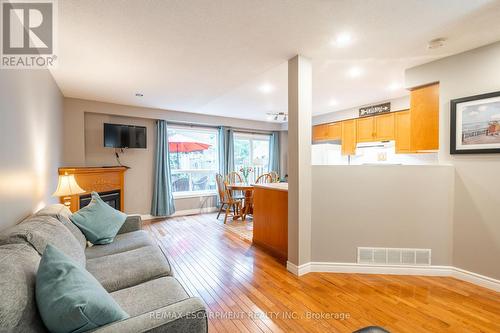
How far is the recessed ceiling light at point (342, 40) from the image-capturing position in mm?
2092

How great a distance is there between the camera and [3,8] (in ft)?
5.20

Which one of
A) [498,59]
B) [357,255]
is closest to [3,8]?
[357,255]

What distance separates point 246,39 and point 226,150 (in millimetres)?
3920

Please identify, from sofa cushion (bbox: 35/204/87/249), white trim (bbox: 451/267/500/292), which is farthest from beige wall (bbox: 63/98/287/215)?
white trim (bbox: 451/267/500/292)

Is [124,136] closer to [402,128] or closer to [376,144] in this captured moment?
[376,144]

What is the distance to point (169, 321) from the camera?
945mm

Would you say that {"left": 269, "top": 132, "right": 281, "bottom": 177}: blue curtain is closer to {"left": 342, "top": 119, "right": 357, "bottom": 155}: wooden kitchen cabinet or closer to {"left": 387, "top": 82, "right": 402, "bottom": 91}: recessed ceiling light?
{"left": 342, "top": 119, "right": 357, "bottom": 155}: wooden kitchen cabinet

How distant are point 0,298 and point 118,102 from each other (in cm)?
433

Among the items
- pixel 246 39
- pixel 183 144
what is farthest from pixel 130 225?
pixel 183 144

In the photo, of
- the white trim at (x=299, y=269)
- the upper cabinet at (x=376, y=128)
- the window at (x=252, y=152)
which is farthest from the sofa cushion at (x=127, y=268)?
the window at (x=252, y=152)

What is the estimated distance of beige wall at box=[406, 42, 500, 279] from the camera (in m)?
2.21

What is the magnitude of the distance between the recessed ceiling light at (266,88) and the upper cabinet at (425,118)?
190cm

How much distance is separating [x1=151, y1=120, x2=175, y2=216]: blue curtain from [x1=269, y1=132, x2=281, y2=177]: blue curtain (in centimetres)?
303

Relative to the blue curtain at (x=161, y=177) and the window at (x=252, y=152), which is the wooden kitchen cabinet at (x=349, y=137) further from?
the blue curtain at (x=161, y=177)
